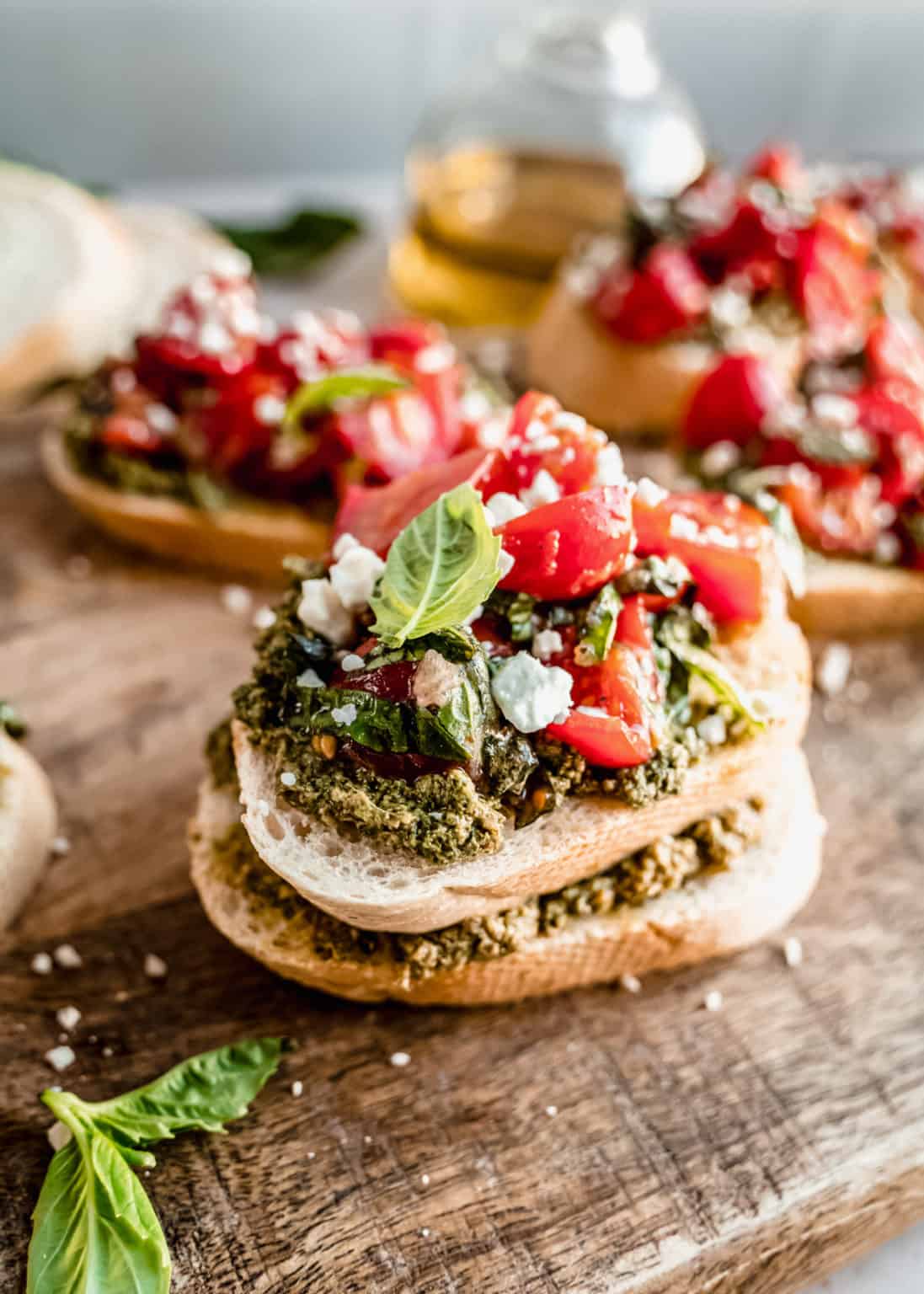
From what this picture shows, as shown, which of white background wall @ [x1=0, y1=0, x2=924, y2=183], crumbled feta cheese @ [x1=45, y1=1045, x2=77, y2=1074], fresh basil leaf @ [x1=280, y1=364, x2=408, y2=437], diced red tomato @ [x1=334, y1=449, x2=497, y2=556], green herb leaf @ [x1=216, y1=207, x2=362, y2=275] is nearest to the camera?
crumbled feta cheese @ [x1=45, y1=1045, x2=77, y2=1074]

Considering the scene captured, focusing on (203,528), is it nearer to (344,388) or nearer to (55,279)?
(344,388)

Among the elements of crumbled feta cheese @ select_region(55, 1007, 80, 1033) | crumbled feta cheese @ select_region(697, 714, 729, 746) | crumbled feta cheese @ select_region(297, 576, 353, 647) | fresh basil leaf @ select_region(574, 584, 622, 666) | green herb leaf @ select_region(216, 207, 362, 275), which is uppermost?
fresh basil leaf @ select_region(574, 584, 622, 666)

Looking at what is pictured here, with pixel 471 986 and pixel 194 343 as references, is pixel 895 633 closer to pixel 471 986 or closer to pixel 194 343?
pixel 471 986

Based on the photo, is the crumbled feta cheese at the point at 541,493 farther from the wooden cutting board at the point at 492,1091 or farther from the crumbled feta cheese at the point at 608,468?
the wooden cutting board at the point at 492,1091

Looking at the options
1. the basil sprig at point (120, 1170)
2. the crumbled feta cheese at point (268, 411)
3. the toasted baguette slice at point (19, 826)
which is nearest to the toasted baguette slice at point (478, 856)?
the basil sprig at point (120, 1170)

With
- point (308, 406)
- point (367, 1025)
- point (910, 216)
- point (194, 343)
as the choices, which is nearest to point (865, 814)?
point (367, 1025)

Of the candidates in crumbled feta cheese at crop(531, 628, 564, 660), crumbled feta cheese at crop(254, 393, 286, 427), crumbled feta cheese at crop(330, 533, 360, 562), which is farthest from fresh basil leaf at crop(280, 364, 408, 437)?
crumbled feta cheese at crop(531, 628, 564, 660)

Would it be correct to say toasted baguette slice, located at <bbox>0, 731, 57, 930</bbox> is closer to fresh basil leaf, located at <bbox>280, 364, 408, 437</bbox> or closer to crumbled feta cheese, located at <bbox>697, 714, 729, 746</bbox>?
fresh basil leaf, located at <bbox>280, 364, 408, 437</bbox>

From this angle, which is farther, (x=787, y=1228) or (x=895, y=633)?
(x=895, y=633)
